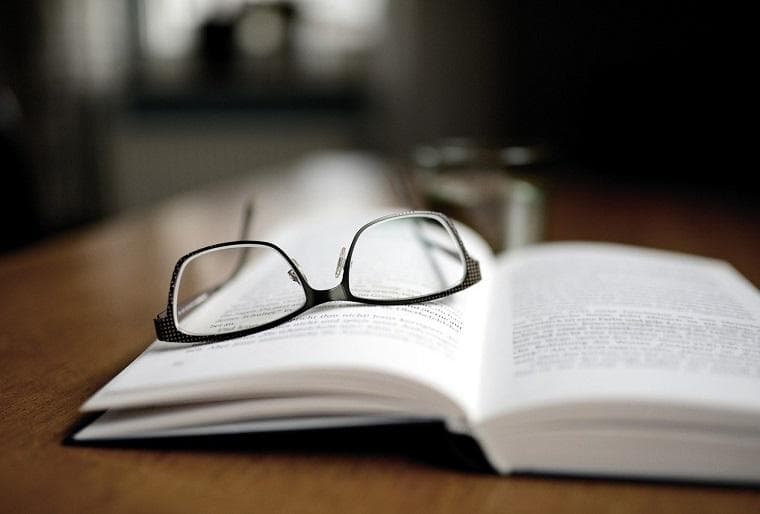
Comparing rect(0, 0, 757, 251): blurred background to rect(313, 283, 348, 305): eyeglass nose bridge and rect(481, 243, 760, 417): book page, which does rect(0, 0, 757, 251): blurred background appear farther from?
Answer: rect(313, 283, 348, 305): eyeglass nose bridge

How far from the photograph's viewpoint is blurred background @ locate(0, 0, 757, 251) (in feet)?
9.22

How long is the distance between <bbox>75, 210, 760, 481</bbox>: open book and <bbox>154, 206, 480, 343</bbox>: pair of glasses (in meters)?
0.01

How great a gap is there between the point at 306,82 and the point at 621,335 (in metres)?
2.86

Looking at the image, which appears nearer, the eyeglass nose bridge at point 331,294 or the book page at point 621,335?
the book page at point 621,335

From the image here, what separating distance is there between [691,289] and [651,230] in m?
0.58

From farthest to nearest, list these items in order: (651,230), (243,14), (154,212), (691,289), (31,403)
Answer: (243,14), (154,212), (651,230), (691,289), (31,403)

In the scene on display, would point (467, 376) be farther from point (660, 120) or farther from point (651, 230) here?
point (660, 120)

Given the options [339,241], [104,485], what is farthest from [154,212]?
[104,485]

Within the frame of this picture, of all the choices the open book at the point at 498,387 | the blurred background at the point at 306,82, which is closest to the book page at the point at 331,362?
the open book at the point at 498,387

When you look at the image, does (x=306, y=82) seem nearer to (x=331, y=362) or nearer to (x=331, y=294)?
(x=331, y=294)

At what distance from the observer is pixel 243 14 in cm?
311

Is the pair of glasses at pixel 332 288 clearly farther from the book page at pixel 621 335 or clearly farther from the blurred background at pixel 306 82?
the blurred background at pixel 306 82

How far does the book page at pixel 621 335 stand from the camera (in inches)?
16.0

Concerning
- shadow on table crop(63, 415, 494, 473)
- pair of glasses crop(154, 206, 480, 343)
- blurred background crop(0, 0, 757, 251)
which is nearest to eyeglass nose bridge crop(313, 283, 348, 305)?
pair of glasses crop(154, 206, 480, 343)
